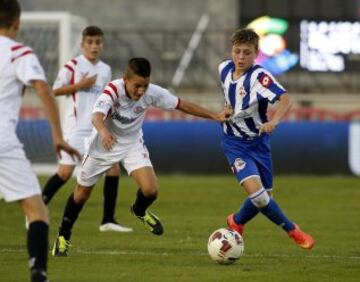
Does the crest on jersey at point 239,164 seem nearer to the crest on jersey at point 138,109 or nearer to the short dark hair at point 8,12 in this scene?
the crest on jersey at point 138,109

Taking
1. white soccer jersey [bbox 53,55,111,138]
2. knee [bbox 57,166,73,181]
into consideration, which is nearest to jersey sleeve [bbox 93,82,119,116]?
knee [bbox 57,166,73,181]

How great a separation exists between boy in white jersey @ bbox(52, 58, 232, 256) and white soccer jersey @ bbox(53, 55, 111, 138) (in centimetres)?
260

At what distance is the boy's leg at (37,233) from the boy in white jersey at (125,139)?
8.32 ft

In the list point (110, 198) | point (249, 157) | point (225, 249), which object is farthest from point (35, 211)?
point (110, 198)

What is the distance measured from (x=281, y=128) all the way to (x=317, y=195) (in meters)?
4.69

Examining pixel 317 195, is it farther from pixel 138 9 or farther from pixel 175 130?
pixel 138 9

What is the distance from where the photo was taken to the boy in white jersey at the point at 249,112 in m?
10.3

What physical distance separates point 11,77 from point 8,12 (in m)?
0.43

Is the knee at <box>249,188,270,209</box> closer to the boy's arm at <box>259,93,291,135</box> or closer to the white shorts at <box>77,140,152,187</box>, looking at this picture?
the boy's arm at <box>259,93,291,135</box>

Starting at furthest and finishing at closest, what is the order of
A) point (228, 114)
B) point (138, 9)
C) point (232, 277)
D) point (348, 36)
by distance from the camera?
point (138, 9) → point (348, 36) → point (228, 114) → point (232, 277)

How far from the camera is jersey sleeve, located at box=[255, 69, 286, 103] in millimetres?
10250

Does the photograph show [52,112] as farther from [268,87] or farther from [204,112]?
[268,87]

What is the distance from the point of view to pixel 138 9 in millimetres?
31109

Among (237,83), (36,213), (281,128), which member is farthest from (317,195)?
(36,213)
